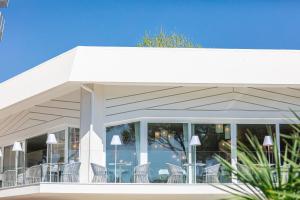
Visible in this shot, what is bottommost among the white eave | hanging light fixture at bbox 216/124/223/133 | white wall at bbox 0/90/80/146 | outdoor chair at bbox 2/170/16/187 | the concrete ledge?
the concrete ledge

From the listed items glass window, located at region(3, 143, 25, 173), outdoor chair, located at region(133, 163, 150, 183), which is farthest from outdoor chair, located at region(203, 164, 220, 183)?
glass window, located at region(3, 143, 25, 173)

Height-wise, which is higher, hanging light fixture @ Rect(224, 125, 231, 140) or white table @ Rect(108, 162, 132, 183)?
hanging light fixture @ Rect(224, 125, 231, 140)

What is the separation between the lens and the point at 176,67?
1727cm

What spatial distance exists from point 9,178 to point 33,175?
1905 millimetres

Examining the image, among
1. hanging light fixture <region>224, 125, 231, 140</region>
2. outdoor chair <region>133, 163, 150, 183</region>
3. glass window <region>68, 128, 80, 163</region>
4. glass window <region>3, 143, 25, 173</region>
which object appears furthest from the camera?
glass window <region>3, 143, 25, 173</region>

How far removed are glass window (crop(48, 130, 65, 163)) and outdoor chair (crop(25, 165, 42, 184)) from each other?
2.04 meters

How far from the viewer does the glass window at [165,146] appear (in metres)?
17.2

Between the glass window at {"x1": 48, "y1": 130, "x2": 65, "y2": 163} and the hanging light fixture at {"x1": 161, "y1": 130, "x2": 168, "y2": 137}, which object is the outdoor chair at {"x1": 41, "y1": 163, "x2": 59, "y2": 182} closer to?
the glass window at {"x1": 48, "y1": 130, "x2": 65, "y2": 163}

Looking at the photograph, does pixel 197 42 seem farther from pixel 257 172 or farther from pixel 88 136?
pixel 257 172

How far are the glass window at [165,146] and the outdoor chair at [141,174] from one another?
0.72 feet

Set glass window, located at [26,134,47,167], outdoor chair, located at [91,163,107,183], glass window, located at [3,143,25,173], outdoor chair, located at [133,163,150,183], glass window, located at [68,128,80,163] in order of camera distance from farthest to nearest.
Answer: glass window, located at [3,143,25,173] < glass window, located at [26,134,47,167] < glass window, located at [68,128,80,163] < outdoor chair, located at [133,163,150,183] < outdoor chair, located at [91,163,107,183]

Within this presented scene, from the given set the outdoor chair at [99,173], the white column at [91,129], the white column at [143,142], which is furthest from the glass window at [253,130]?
the outdoor chair at [99,173]

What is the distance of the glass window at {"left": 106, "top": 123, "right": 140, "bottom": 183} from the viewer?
16.8m

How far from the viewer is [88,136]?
17.6 m
